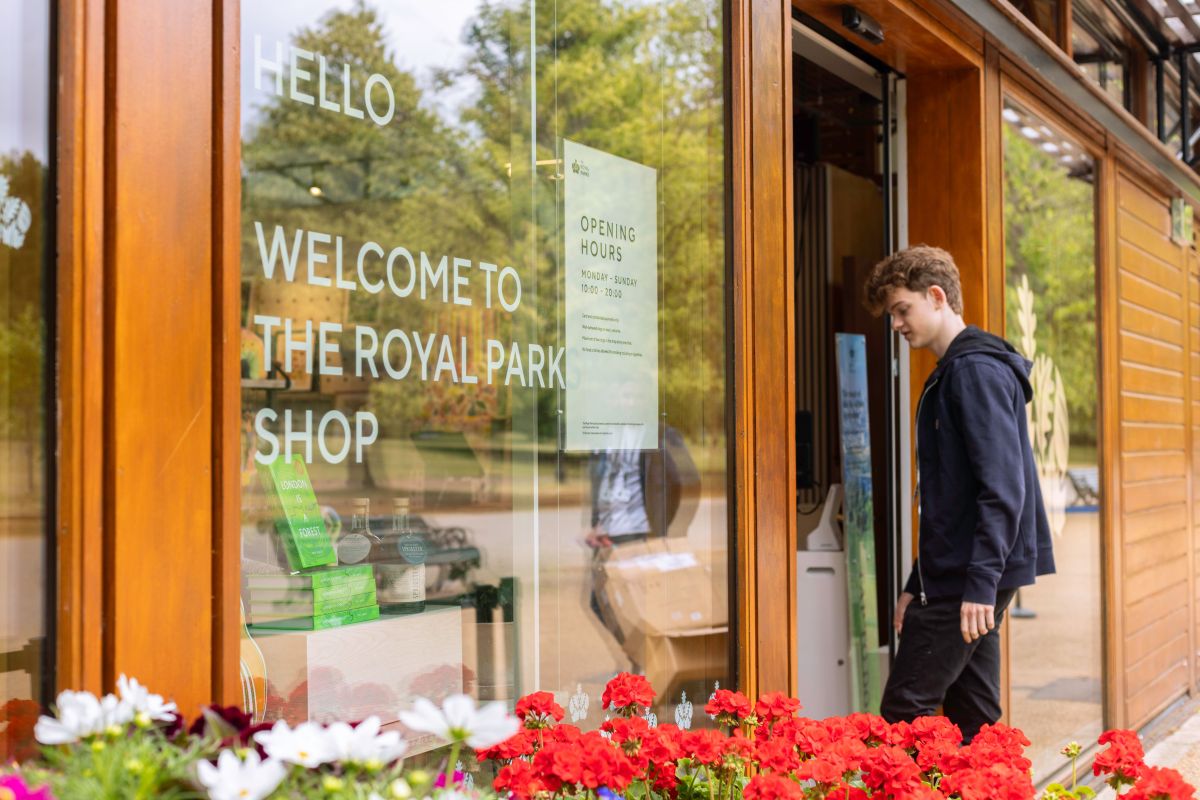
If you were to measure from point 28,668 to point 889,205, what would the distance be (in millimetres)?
3280

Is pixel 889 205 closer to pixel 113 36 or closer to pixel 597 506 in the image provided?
pixel 597 506

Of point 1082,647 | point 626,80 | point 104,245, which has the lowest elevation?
point 1082,647

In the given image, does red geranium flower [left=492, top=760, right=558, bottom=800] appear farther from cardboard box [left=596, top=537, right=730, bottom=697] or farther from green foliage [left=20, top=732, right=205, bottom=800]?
cardboard box [left=596, top=537, right=730, bottom=697]

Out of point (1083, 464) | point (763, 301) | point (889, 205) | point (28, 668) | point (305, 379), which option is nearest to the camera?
point (28, 668)

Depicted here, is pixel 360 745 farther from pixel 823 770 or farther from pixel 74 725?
pixel 823 770

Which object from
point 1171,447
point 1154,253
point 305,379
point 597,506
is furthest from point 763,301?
point 1171,447

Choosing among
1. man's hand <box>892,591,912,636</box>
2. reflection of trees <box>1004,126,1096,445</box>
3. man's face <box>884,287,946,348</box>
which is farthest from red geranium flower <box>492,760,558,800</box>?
reflection of trees <box>1004,126,1096,445</box>

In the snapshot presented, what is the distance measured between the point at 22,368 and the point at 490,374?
103 centimetres

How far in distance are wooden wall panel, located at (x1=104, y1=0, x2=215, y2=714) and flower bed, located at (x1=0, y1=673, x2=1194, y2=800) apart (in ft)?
0.31

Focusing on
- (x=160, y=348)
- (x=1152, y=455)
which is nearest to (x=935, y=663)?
(x=160, y=348)

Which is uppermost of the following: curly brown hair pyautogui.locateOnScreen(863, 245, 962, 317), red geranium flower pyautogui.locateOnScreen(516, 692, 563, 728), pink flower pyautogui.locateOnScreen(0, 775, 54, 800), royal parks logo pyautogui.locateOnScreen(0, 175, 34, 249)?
curly brown hair pyautogui.locateOnScreen(863, 245, 962, 317)

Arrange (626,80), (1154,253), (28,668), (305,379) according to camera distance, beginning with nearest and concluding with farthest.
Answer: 1. (28,668)
2. (305,379)
3. (626,80)
4. (1154,253)

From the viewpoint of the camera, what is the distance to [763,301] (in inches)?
115

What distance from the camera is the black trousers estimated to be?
3.01 meters
